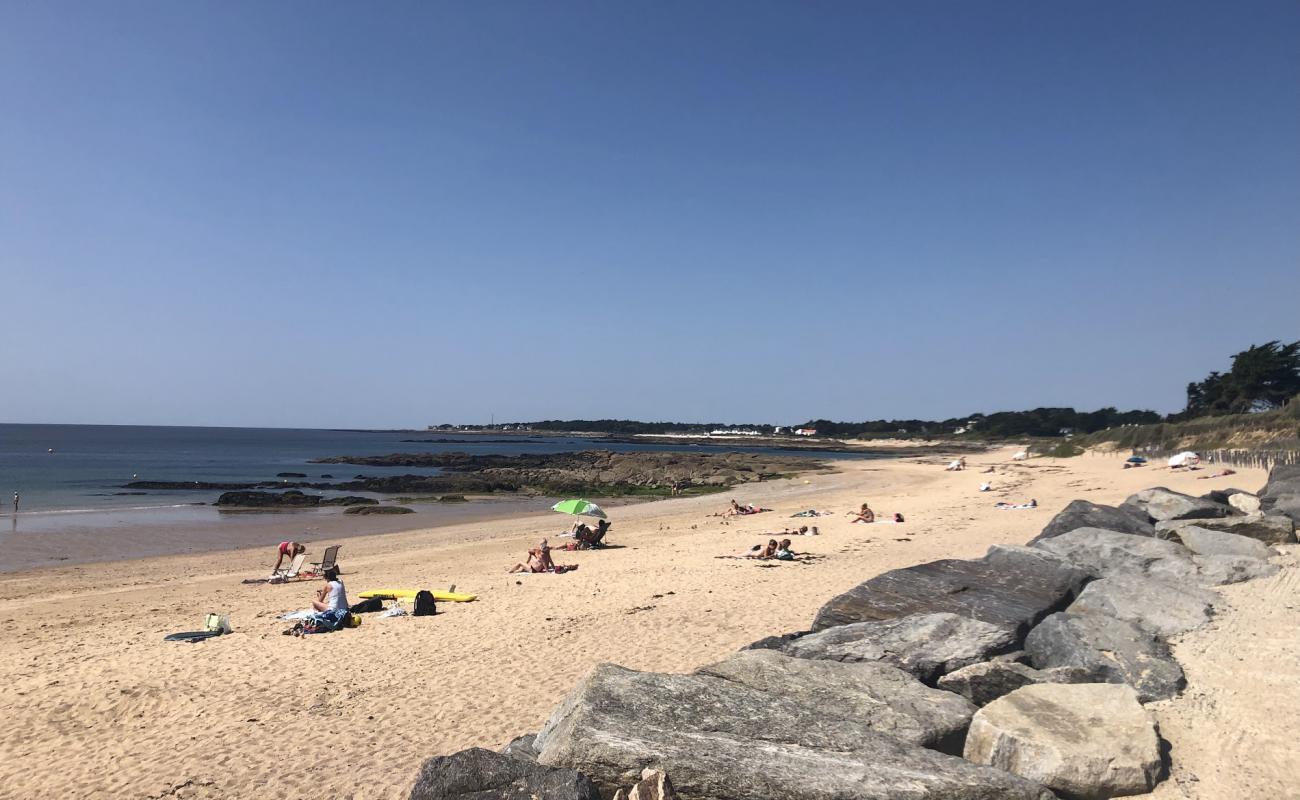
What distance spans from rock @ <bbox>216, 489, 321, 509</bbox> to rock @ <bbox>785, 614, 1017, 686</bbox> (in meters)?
34.9

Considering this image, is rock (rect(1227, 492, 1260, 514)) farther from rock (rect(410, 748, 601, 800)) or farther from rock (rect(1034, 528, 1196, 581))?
rock (rect(410, 748, 601, 800))

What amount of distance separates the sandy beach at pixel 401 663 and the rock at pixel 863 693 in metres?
1.37

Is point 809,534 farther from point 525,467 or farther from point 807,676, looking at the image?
point 525,467

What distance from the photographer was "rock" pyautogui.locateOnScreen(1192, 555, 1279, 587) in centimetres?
926

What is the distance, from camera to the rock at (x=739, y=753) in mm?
4230

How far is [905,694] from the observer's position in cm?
555

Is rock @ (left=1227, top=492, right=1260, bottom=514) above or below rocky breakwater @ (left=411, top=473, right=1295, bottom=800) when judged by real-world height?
above

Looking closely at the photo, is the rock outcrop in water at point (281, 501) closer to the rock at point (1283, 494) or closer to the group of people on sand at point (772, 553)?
the group of people on sand at point (772, 553)

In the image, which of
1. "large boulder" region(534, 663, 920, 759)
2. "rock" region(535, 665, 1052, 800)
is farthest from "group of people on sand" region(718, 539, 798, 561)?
"rock" region(535, 665, 1052, 800)

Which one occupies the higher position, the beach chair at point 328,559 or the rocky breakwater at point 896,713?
the rocky breakwater at point 896,713

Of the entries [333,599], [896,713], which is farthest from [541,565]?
[896,713]

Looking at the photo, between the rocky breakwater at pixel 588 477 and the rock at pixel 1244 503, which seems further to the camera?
the rocky breakwater at pixel 588 477

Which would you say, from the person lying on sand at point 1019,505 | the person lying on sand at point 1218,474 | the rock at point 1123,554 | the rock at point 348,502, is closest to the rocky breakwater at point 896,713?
the rock at point 1123,554

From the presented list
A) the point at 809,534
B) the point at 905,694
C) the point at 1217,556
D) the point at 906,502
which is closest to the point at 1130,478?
the point at 906,502
